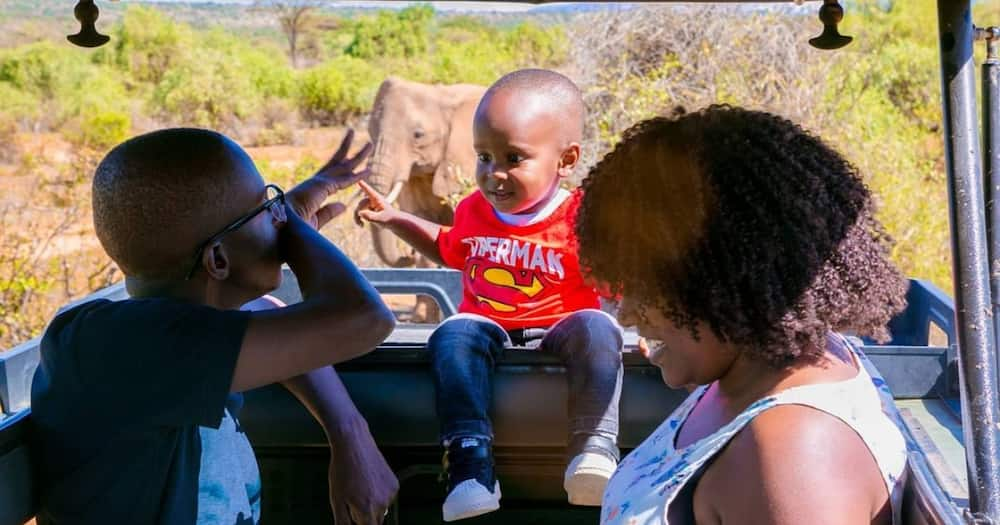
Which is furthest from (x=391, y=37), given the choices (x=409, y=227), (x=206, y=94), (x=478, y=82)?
(x=409, y=227)

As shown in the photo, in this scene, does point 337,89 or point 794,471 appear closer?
point 794,471

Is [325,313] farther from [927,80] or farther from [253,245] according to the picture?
[927,80]

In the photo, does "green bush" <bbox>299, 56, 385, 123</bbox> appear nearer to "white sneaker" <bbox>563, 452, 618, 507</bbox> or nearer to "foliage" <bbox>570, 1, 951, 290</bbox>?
"foliage" <bbox>570, 1, 951, 290</bbox>

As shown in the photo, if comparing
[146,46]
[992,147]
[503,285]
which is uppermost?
[146,46]

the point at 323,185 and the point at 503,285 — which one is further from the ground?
the point at 323,185

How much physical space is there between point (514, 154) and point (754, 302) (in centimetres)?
143

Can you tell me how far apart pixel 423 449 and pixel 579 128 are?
0.93 m

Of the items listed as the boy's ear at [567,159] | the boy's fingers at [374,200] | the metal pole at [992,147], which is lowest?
the boy's fingers at [374,200]

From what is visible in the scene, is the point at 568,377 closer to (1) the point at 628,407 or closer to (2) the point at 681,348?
(1) the point at 628,407

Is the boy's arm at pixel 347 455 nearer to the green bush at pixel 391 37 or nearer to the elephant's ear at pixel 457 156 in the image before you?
the elephant's ear at pixel 457 156

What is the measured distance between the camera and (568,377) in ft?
7.21

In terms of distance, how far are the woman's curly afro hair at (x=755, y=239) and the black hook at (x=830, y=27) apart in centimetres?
72

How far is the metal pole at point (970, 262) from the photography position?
4.91ft

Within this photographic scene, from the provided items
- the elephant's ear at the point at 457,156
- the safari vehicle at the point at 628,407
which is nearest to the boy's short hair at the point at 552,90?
the safari vehicle at the point at 628,407
